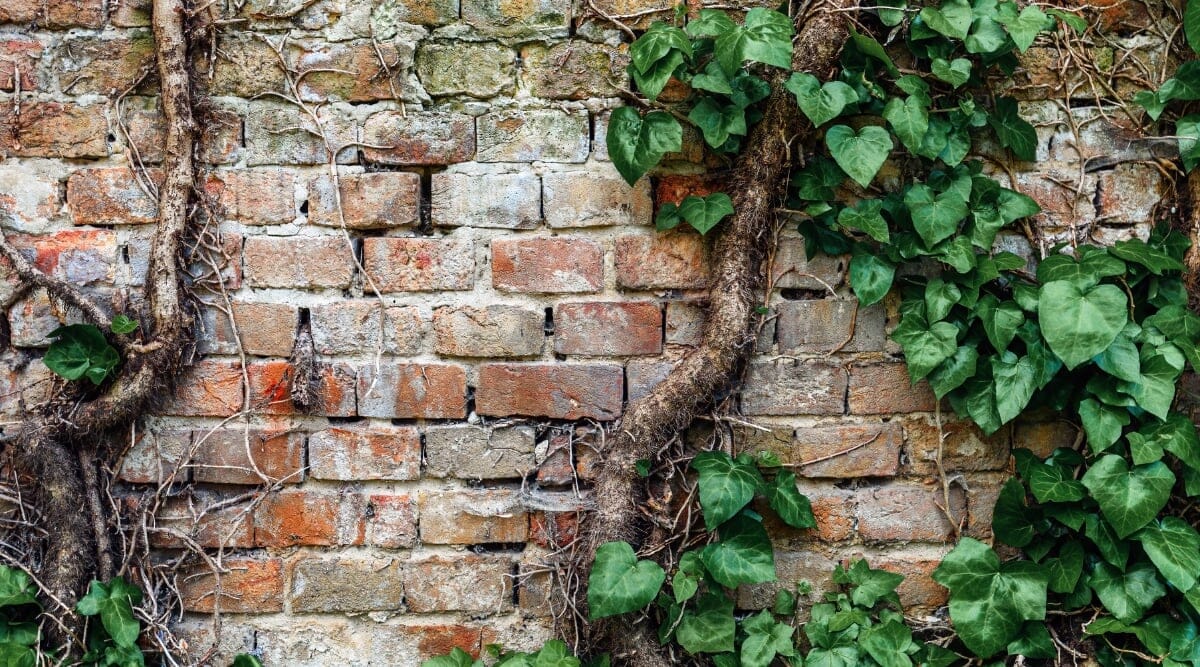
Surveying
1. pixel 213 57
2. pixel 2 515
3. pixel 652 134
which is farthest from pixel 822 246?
pixel 2 515

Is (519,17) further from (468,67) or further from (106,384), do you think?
(106,384)

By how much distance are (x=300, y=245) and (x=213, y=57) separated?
0.39 meters

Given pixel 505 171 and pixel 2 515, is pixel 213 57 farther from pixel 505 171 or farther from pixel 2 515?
pixel 2 515

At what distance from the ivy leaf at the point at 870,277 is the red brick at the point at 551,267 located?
0.47 m

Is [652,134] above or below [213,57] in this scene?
below

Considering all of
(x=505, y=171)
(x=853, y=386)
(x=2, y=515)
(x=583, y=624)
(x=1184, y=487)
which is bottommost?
(x=583, y=624)

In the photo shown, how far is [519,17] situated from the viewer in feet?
5.21

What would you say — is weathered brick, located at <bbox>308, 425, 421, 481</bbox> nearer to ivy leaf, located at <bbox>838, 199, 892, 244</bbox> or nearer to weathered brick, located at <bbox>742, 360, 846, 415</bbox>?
weathered brick, located at <bbox>742, 360, 846, 415</bbox>

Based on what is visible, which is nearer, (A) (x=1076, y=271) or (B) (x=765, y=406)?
(A) (x=1076, y=271)

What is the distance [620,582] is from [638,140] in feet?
2.57

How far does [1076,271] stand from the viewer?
152 centimetres

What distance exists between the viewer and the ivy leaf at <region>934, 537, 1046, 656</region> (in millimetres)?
1515

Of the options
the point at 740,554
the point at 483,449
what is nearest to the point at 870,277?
the point at 740,554

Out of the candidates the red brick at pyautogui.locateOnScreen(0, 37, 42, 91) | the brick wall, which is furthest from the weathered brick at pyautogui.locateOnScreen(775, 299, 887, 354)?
the red brick at pyautogui.locateOnScreen(0, 37, 42, 91)
